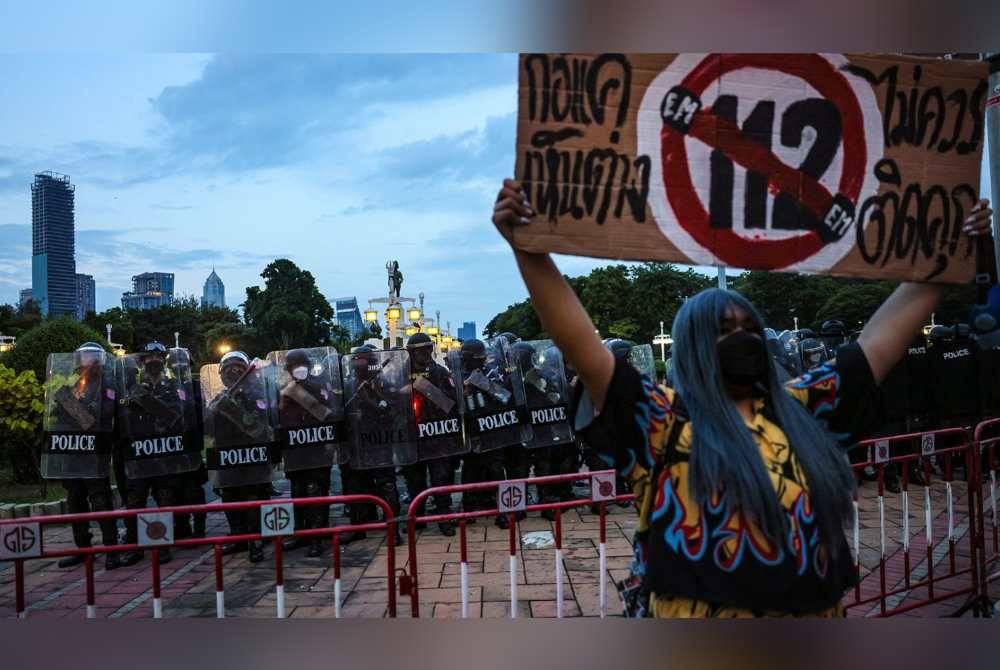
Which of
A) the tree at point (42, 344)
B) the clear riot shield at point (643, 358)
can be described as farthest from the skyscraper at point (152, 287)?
the tree at point (42, 344)

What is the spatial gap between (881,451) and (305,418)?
16.6ft

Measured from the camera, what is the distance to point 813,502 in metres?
1.72

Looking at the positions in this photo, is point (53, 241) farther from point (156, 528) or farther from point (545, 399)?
point (545, 399)

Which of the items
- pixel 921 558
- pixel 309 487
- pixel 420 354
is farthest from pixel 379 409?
pixel 921 558

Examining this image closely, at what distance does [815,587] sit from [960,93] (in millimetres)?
1591

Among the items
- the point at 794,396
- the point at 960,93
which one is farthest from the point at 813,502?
the point at 960,93

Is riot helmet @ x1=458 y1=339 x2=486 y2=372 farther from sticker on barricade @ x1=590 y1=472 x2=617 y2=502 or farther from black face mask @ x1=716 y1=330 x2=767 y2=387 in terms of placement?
black face mask @ x1=716 y1=330 x2=767 y2=387

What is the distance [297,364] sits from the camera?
22.4ft

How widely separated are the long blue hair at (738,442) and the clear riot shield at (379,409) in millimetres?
5358

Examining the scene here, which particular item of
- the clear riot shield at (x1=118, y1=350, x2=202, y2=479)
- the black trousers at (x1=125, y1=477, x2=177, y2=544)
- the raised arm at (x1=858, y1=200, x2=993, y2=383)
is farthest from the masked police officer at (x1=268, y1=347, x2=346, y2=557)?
the raised arm at (x1=858, y1=200, x2=993, y2=383)

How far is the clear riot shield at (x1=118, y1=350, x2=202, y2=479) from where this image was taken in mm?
6383

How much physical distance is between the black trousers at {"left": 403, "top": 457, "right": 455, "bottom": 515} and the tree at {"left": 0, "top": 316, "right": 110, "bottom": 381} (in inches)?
266

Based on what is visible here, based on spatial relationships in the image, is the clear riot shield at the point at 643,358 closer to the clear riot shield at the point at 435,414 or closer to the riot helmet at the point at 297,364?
the clear riot shield at the point at 435,414

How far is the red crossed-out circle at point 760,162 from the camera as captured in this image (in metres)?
2.01
